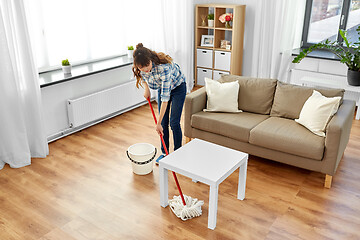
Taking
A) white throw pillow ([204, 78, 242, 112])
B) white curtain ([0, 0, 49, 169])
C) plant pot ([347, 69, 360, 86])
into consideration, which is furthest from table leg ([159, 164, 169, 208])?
plant pot ([347, 69, 360, 86])

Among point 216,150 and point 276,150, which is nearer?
point 216,150

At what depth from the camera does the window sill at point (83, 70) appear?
3728 mm

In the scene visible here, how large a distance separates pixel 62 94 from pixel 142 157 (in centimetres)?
135

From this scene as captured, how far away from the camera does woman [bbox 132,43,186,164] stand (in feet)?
9.07

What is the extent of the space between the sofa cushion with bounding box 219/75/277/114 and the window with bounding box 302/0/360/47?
2.19 meters

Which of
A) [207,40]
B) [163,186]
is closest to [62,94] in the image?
[163,186]

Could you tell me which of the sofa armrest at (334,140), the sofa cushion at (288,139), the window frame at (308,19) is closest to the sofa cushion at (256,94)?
the sofa cushion at (288,139)

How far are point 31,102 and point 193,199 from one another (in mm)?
1827

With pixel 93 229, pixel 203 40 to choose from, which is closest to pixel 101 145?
pixel 93 229

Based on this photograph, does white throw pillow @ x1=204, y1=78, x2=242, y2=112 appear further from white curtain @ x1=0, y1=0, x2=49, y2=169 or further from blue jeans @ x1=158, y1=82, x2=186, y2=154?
white curtain @ x1=0, y1=0, x2=49, y2=169

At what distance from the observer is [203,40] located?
5.62m

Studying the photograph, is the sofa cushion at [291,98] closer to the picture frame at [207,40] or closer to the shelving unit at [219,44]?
the shelving unit at [219,44]

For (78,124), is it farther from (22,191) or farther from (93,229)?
(93,229)

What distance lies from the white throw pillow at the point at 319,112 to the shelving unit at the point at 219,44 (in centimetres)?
232
